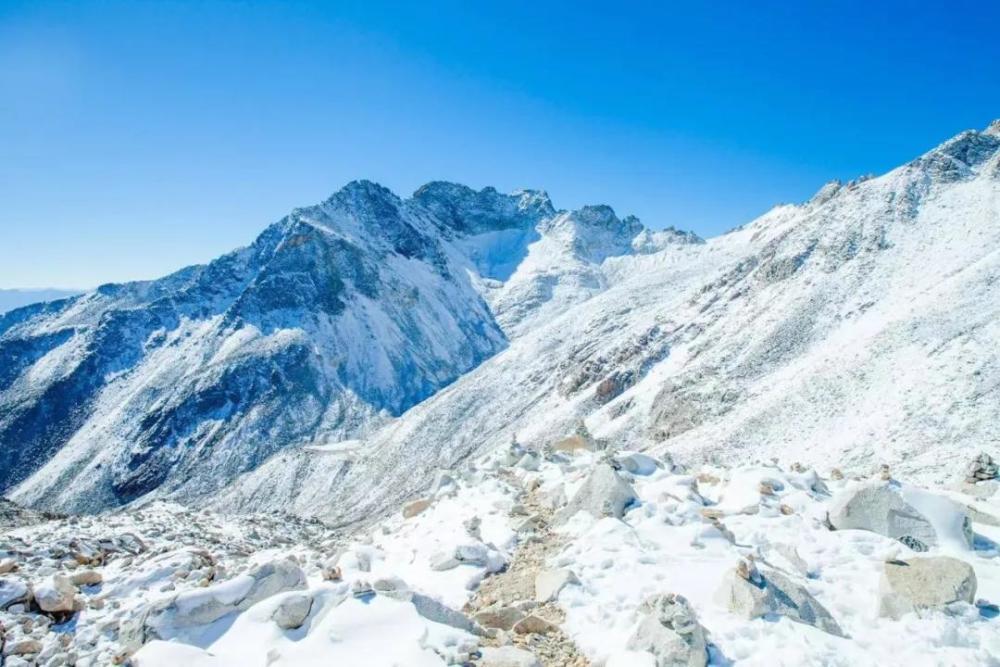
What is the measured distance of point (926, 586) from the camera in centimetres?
971

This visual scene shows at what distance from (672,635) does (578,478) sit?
8.30 m

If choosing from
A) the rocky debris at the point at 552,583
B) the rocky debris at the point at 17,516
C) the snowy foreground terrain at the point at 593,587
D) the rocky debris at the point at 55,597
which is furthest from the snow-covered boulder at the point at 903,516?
the rocky debris at the point at 17,516

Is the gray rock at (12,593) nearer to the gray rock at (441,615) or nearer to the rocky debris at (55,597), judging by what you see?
the rocky debris at (55,597)

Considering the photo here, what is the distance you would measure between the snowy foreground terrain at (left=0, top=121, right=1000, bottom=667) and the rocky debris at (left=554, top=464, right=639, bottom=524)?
0.37ft

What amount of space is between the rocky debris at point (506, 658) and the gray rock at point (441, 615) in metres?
0.87

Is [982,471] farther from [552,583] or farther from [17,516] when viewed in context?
[17,516]

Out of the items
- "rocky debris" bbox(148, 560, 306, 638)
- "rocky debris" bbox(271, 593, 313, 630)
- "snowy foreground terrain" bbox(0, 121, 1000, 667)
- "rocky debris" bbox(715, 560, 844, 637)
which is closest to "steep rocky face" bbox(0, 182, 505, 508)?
"snowy foreground terrain" bbox(0, 121, 1000, 667)

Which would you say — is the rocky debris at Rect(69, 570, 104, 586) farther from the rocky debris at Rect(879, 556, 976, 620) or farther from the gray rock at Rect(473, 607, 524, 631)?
the rocky debris at Rect(879, 556, 976, 620)

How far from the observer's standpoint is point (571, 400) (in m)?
93.2

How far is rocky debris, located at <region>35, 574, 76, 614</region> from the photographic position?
12336mm

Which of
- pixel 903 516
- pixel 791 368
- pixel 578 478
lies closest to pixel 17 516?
pixel 578 478

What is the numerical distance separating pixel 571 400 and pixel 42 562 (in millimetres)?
80339

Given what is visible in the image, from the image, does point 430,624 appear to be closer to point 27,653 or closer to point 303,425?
point 27,653

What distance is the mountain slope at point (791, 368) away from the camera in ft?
138
